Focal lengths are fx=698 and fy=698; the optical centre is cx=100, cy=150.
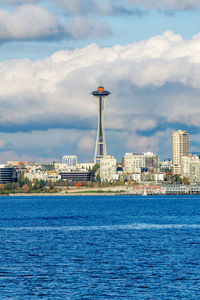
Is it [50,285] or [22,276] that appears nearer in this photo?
[50,285]

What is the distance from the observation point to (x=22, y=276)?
1780 inches

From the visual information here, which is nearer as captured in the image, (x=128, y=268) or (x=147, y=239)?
(x=128, y=268)

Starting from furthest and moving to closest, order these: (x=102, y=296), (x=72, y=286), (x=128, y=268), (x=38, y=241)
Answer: (x=38, y=241) → (x=128, y=268) → (x=72, y=286) → (x=102, y=296)

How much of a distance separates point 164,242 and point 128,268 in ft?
58.2

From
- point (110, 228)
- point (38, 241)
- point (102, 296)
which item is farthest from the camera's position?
point (110, 228)

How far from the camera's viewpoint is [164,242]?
65.5 m

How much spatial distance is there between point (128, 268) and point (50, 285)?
7.97m

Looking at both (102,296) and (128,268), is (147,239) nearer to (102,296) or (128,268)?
(128,268)

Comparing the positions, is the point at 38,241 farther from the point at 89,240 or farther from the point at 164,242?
the point at 164,242

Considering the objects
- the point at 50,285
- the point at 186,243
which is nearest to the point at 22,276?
the point at 50,285

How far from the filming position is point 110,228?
8788 cm

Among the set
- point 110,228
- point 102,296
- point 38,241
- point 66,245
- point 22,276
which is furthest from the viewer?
point 110,228

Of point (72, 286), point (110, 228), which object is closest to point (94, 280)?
point (72, 286)

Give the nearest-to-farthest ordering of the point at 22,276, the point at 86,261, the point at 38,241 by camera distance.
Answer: the point at 22,276, the point at 86,261, the point at 38,241
